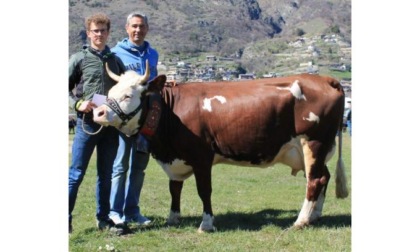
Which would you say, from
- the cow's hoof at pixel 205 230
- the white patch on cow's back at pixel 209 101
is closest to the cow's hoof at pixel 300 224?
the cow's hoof at pixel 205 230

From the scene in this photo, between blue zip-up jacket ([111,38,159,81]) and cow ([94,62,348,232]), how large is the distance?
491mm

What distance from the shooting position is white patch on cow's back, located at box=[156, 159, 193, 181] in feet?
20.4

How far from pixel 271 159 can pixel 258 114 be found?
1.92 ft

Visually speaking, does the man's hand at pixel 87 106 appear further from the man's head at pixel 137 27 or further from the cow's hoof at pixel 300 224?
the cow's hoof at pixel 300 224

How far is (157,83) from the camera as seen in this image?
5883 millimetres

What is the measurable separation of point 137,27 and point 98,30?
0.84 m

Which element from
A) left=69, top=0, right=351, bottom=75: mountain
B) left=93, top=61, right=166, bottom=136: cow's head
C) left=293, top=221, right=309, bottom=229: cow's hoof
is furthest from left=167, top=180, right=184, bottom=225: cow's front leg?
left=69, top=0, right=351, bottom=75: mountain

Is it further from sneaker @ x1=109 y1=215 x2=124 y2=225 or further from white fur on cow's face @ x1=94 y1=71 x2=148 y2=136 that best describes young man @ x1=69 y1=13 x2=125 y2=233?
sneaker @ x1=109 y1=215 x2=124 y2=225

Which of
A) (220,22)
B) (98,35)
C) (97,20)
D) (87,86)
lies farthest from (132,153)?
(220,22)

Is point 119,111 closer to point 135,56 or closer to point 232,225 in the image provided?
point 135,56

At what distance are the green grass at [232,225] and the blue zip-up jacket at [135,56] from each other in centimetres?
191

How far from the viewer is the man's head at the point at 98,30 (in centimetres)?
562
